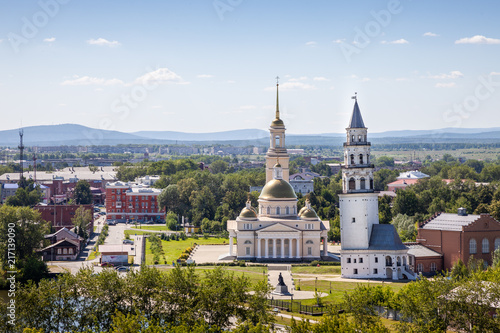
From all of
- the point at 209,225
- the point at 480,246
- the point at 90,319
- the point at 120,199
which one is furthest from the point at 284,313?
the point at 120,199

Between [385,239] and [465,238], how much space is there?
8.59 metres

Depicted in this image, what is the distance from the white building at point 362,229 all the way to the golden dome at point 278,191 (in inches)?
666

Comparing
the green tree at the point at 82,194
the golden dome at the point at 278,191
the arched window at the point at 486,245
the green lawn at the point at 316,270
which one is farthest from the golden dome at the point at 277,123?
the green tree at the point at 82,194

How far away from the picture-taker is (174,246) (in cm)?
10244

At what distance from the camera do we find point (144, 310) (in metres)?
51.5

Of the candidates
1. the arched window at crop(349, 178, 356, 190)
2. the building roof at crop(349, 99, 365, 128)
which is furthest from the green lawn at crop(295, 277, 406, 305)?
the building roof at crop(349, 99, 365, 128)

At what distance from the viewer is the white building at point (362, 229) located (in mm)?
75500

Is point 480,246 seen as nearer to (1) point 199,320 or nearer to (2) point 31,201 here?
(1) point 199,320

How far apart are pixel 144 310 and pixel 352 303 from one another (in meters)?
14.0

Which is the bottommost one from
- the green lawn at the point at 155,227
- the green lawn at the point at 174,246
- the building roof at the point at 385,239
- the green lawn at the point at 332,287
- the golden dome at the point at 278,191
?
the green lawn at the point at 155,227

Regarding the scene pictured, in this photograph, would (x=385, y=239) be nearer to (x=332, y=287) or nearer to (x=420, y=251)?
(x=420, y=251)

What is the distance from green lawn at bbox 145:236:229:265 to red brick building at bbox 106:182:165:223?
2958cm

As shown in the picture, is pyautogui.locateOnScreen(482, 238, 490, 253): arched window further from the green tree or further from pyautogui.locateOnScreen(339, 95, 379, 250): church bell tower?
the green tree

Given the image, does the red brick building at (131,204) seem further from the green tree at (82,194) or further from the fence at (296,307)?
the fence at (296,307)
